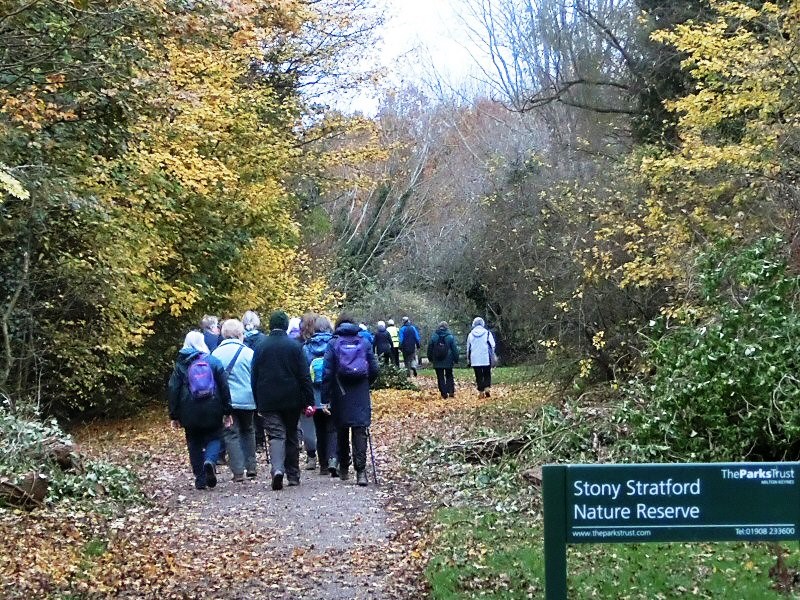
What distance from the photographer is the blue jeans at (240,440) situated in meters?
11.9

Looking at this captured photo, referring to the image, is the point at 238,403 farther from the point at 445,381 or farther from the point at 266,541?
the point at 445,381

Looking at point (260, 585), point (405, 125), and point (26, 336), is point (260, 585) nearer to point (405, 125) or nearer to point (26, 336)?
point (26, 336)

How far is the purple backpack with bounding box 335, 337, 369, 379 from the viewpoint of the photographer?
11.3m

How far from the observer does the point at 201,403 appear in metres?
11.4

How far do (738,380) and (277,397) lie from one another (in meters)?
4.75

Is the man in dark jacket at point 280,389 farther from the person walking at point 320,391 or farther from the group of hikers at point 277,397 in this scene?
the person walking at point 320,391

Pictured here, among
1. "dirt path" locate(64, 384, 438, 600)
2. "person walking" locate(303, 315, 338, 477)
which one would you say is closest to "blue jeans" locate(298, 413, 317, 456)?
"person walking" locate(303, 315, 338, 477)

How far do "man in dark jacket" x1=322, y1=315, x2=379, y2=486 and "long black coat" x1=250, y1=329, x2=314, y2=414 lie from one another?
0.97 feet

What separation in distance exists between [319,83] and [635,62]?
9.33m

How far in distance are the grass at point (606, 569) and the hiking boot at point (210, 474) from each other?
399cm

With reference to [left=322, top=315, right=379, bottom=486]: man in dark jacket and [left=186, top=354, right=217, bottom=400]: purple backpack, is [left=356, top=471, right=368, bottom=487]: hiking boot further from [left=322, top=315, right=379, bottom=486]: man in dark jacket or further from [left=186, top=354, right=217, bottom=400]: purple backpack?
[left=186, top=354, right=217, bottom=400]: purple backpack

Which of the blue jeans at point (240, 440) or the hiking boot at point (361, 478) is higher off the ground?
the blue jeans at point (240, 440)

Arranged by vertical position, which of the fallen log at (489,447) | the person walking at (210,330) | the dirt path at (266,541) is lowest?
the dirt path at (266,541)

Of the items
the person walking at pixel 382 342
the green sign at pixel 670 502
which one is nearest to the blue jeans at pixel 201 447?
the green sign at pixel 670 502
